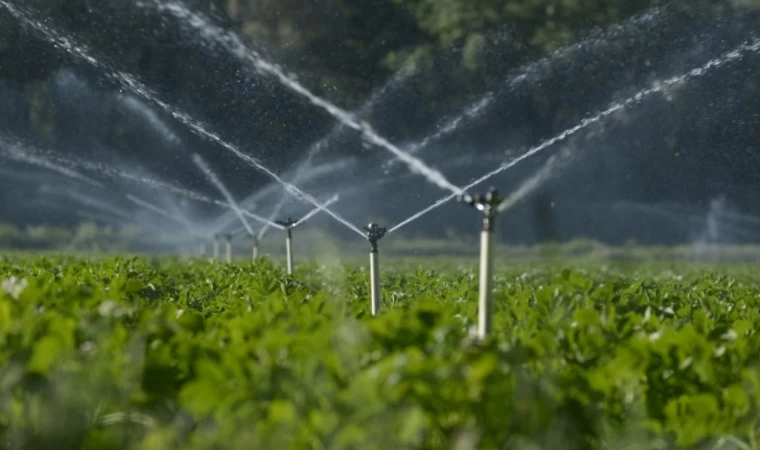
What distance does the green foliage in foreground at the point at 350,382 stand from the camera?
3547 mm

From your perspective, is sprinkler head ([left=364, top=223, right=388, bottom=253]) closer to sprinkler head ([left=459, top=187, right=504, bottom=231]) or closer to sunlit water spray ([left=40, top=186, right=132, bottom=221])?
sprinkler head ([left=459, top=187, right=504, bottom=231])

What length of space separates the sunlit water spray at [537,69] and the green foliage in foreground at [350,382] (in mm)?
38086

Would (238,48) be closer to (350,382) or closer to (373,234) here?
(373,234)

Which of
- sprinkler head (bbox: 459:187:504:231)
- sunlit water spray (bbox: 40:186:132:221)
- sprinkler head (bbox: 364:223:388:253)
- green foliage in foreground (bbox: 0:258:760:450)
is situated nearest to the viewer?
green foliage in foreground (bbox: 0:258:760:450)

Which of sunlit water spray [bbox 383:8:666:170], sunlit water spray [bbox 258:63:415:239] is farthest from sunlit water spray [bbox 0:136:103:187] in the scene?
sunlit water spray [bbox 383:8:666:170]

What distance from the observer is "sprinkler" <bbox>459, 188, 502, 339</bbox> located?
4.76 m

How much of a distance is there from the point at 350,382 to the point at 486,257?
130cm

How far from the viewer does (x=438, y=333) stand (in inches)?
157

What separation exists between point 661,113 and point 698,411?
127 ft

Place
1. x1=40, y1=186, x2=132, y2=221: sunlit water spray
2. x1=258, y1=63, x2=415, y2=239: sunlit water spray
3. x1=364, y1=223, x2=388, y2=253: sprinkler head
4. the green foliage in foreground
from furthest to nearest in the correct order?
x1=40, y1=186, x2=132, y2=221: sunlit water spray
x1=258, y1=63, x2=415, y2=239: sunlit water spray
x1=364, y1=223, x2=388, y2=253: sprinkler head
the green foliage in foreground

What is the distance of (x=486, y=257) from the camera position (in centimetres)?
491

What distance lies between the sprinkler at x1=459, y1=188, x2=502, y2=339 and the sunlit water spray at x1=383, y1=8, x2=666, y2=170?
37.6 m

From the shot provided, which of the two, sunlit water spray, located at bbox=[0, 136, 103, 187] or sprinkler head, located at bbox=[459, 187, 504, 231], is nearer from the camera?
sprinkler head, located at bbox=[459, 187, 504, 231]

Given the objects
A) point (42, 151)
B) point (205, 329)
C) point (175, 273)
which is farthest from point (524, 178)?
point (205, 329)
